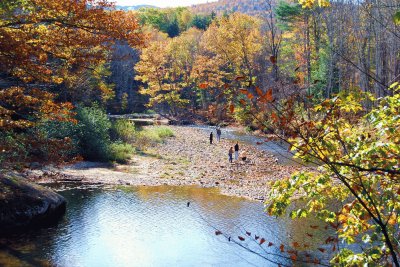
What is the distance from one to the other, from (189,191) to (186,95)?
4284 cm

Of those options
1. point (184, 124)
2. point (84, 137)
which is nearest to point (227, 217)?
point (84, 137)

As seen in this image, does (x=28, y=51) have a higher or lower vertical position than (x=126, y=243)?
higher

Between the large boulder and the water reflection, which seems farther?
the large boulder

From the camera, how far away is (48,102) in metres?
11.0

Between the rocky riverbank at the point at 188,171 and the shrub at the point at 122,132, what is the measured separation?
184 cm

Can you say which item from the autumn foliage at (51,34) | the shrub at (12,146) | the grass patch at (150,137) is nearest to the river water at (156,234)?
the shrub at (12,146)

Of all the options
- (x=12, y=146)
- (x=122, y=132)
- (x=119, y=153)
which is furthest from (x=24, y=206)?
(x=122, y=132)

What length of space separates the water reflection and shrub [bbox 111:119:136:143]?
1214 centimetres

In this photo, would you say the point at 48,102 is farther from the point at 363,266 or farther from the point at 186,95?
the point at 186,95

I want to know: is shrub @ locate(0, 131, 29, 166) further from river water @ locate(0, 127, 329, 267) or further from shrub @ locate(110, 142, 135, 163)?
shrub @ locate(110, 142, 135, 163)

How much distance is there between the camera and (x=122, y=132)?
93.5 feet

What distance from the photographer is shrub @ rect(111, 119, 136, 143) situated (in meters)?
28.2

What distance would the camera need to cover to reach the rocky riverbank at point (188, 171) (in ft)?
60.0

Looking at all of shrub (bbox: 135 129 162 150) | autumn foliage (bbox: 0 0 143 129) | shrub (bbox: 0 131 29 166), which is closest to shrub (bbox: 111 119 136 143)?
shrub (bbox: 135 129 162 150)
